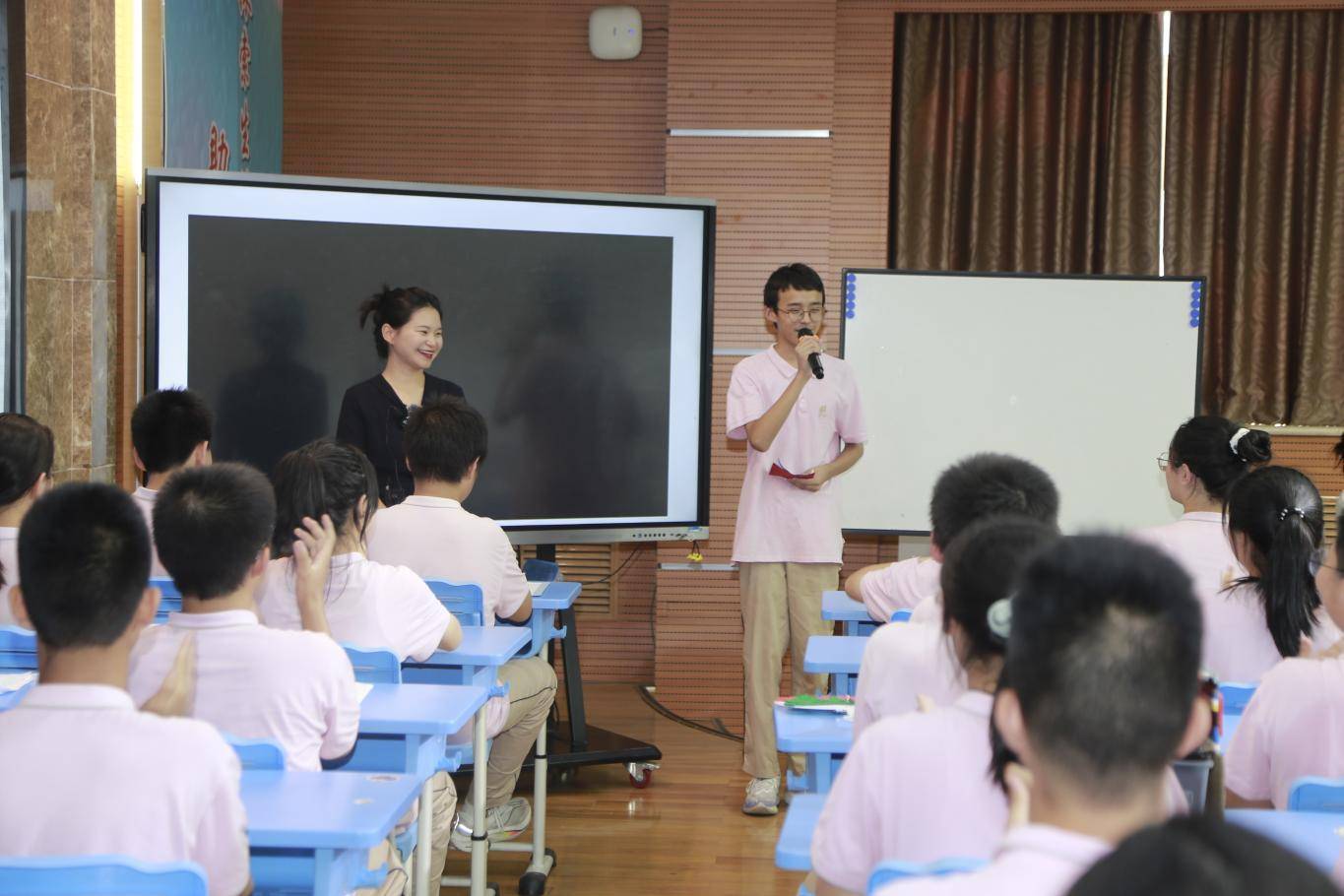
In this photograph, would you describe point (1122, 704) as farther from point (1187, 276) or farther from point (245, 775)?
point (1187, 276)

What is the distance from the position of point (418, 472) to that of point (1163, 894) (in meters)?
2.97

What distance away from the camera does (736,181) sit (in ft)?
18.2

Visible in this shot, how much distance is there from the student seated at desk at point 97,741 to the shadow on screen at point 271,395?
2.83 metres

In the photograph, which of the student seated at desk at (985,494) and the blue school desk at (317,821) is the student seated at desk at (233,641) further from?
the student seated at desk at (985,494)

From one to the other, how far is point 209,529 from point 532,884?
173cm

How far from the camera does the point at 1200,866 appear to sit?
A: 642 mm

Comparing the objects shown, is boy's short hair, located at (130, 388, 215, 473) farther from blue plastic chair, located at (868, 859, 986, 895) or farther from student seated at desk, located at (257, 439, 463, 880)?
blue plastic chair, located at (868, 859, 986, 895)

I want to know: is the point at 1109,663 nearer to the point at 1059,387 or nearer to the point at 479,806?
the point at 479,806

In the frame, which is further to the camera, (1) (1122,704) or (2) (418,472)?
(2) (418,472)

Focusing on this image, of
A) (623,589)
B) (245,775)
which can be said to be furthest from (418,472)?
(623,589)

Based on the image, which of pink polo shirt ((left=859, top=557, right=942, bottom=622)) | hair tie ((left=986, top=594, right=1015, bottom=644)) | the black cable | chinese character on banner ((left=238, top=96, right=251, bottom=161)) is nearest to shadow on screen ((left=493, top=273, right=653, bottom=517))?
the black cable

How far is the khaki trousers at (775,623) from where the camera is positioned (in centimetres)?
445

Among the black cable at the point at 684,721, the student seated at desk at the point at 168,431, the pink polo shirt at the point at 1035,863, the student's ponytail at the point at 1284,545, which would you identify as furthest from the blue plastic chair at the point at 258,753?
the black cable at the point at 684,721

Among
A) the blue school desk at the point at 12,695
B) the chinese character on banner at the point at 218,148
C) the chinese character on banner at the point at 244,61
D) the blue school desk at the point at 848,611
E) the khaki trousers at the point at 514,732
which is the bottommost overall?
the khaki trousers at the point at 514,732
